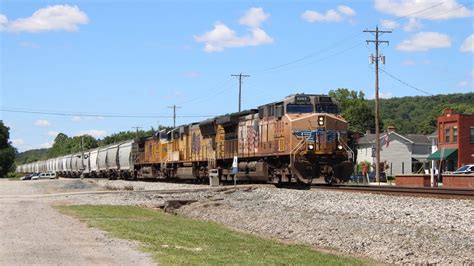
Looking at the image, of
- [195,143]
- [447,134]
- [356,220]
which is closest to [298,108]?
[356,220]

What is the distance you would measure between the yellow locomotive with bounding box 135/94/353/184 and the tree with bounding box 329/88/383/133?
86.5 metres

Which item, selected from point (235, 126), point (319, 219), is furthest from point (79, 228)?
point (235, 126)

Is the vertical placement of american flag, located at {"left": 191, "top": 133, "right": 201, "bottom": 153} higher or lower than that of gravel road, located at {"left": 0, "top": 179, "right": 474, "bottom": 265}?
higher

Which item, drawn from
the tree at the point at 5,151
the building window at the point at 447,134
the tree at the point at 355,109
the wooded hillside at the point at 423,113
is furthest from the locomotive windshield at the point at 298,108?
the tree at the point at 5,151

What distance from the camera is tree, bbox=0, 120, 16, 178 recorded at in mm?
134462

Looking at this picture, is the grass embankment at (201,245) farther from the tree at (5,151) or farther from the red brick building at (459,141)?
the tree at (5,151)

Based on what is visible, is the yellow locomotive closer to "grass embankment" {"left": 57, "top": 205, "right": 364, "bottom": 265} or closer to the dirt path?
"grass embankment" {"left": 57, "top": 205, "right": 364, "bottom": 265}

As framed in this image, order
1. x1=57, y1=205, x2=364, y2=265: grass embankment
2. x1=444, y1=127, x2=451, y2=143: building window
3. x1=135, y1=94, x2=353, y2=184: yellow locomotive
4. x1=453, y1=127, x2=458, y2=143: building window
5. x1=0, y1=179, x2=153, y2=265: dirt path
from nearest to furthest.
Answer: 1. x1=0, y1=179, x2=153, y2=265: dirt path
2. x1=57, y1=205, x2=364, y2=265: grass embankment
3. x1=135, y1=94, x2=353, y2=184: yellow locomotive
4. x1=453, y1=127, x2=458, y2=143: building window
5. x1=444, y1=127, x2=451, y2=143: building window

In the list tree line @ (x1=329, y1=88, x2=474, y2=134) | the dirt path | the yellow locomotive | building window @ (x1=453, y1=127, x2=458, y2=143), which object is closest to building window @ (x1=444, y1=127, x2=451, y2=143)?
building window @ (x1=453, y1=127, x2=458, y2=143)

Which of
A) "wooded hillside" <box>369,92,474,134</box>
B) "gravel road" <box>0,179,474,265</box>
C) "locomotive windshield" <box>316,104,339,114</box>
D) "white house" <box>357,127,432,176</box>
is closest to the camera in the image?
"gravel road" <box>0,179,474,265</box>

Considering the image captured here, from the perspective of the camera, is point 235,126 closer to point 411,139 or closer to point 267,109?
point 267,109

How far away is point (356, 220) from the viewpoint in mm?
15273

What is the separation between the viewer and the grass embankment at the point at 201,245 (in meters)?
10.7

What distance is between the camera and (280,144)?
2781 centimetres
